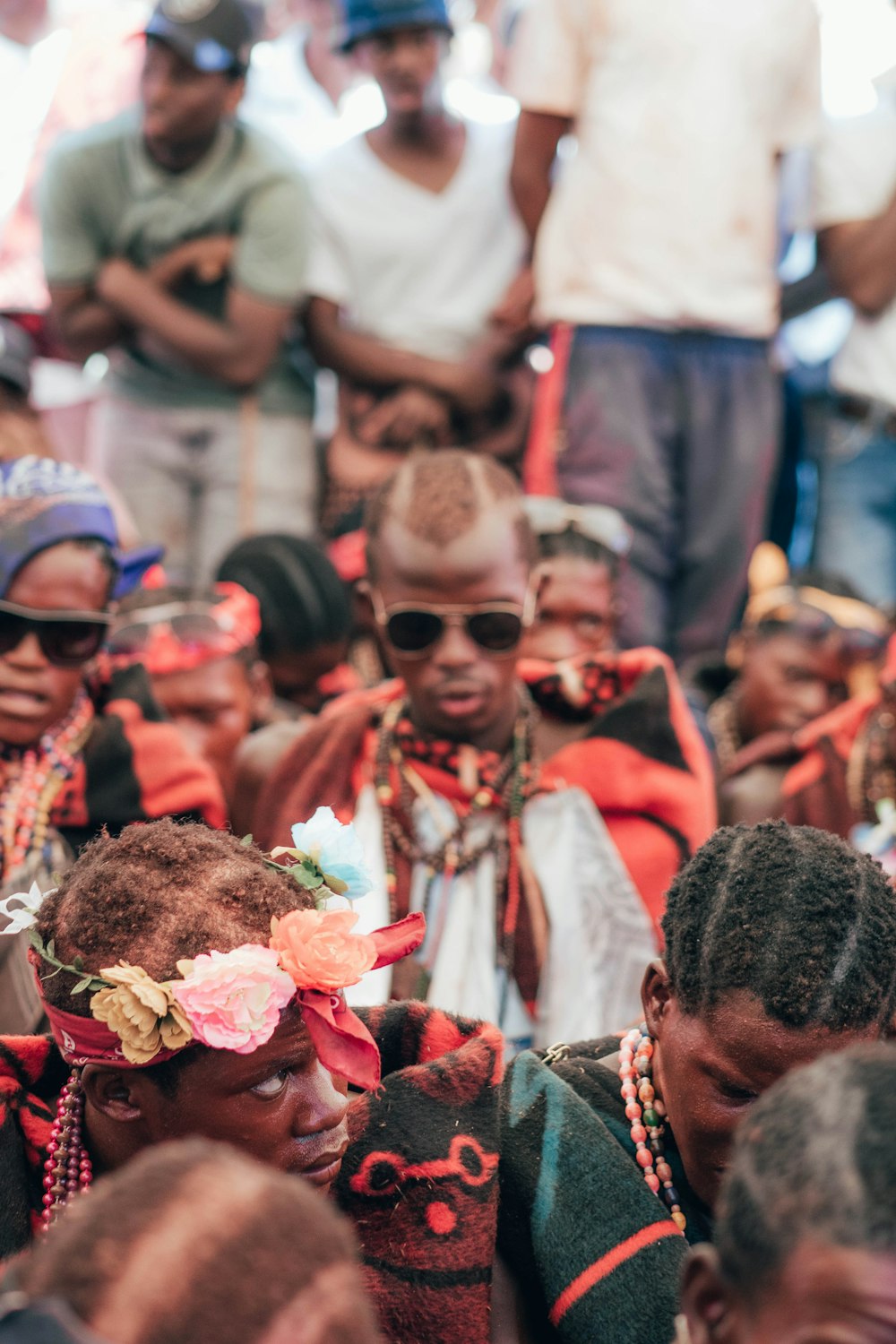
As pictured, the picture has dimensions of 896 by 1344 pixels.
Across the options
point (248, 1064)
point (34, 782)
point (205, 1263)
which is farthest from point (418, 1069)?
point (34, 782)

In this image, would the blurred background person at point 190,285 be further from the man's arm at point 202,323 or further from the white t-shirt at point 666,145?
the white t-shirt at point 666,145

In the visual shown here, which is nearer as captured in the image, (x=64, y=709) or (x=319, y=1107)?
(x=319, y=1107)

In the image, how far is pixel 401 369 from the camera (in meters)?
5.63

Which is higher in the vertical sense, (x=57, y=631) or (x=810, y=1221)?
(x=810, y=1221)

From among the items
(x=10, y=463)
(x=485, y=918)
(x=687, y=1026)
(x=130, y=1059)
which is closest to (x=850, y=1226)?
(x=687, y=1026)

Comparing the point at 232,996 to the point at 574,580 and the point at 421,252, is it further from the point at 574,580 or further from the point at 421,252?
the point at 421,252

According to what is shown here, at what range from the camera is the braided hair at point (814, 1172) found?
57.8 inches

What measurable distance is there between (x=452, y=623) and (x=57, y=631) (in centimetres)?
81

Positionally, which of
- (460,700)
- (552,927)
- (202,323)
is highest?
(202,323)

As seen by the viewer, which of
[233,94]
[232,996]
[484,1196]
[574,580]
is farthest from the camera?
[233,94]

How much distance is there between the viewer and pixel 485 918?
11.6ft

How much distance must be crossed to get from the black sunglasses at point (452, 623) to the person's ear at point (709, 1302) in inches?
83.3

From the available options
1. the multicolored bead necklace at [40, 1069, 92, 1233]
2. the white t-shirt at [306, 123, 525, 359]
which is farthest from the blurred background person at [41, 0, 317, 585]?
the multicolored bead necklace at [40, 1069, 92, 1233]

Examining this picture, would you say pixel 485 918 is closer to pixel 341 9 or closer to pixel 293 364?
pixel 293 364
